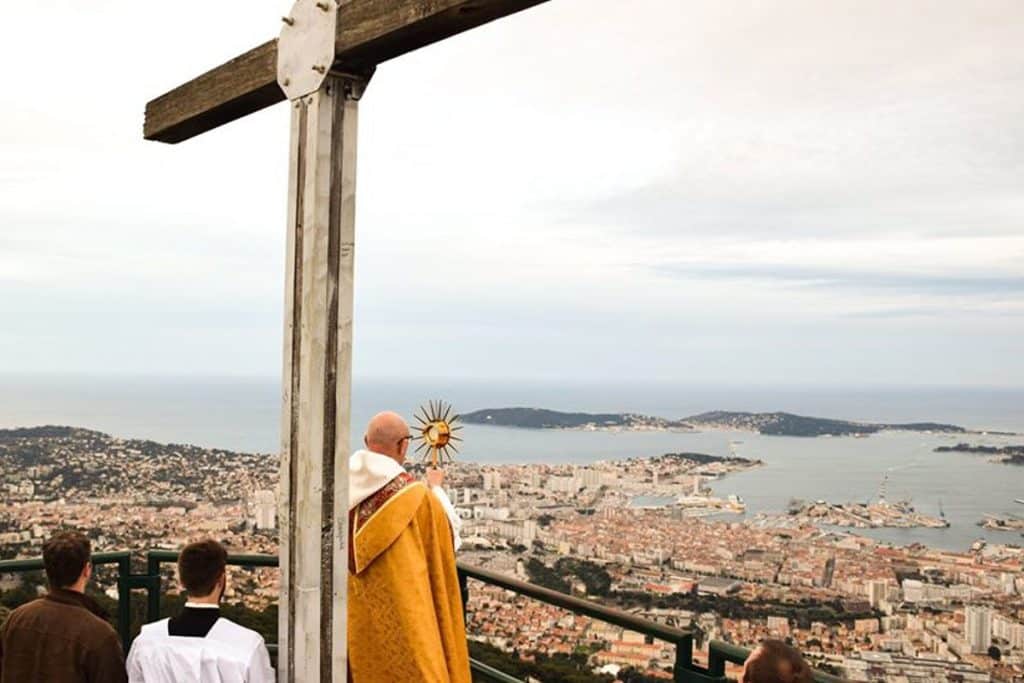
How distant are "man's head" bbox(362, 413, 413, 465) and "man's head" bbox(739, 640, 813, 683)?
5.98 ft

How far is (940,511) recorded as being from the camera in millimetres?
22094

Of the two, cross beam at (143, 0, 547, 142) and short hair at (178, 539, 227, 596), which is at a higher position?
cross beam at (143, 0, 547, 142)

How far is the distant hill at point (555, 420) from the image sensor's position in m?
20.5

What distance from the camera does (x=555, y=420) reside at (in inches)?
1126

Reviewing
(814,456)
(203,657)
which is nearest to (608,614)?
(203,657)

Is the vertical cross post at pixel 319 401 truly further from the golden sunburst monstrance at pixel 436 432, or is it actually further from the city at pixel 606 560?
the city at pixel 606 560

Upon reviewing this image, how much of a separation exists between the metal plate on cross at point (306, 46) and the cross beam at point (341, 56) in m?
0.04

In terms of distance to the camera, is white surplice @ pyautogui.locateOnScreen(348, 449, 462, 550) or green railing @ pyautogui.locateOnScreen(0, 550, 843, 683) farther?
white surplice @ pyautogui.locateOnScreen(348, 449, 462, 550)

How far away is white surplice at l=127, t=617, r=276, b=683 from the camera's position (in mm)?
2527

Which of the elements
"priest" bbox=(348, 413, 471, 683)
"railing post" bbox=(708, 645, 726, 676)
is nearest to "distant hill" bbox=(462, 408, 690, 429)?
"priest" bbox=(348, 413, 471, 683)

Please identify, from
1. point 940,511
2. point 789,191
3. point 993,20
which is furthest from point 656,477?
point 789,191

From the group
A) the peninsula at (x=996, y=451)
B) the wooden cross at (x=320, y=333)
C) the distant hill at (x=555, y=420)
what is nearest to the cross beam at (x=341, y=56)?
the wooden cross at (x=320, y=333)

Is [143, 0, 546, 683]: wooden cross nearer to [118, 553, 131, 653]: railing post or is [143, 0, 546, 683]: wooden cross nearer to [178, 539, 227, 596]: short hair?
[178, 539, 227, 596]: short hair

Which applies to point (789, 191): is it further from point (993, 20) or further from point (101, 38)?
point (101, 38)
